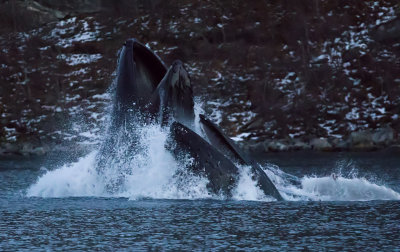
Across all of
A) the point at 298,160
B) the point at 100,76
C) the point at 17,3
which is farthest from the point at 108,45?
the point at 298,160

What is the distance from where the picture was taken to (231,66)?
5869 centimetres

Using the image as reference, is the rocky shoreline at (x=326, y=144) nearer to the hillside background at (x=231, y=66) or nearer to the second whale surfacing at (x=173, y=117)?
the hillside background at (x=231, y=66)

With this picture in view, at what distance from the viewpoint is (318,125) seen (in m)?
47.3

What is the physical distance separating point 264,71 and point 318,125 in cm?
1044

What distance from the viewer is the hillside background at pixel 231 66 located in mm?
47719

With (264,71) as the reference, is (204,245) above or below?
below

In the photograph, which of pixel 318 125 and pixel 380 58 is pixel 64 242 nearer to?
pixel 318 125

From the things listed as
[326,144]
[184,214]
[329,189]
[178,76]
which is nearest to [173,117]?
[178,76]

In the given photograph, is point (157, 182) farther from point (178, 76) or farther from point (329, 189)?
point (329, 189)

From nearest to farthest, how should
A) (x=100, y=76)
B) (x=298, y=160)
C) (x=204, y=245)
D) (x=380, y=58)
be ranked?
1. (x=204, y=245)
2. (x=298, y=160)
3. (x=380, y=58)
4. (x=100, y=76)

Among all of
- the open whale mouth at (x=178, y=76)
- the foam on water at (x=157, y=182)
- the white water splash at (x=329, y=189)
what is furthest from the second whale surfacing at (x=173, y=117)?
the white water splash at (x=329, y=189)

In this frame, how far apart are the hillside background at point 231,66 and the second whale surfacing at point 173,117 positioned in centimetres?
2596

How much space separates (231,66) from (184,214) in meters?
45.0

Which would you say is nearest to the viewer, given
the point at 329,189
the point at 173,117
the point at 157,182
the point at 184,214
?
the point at 184,214
